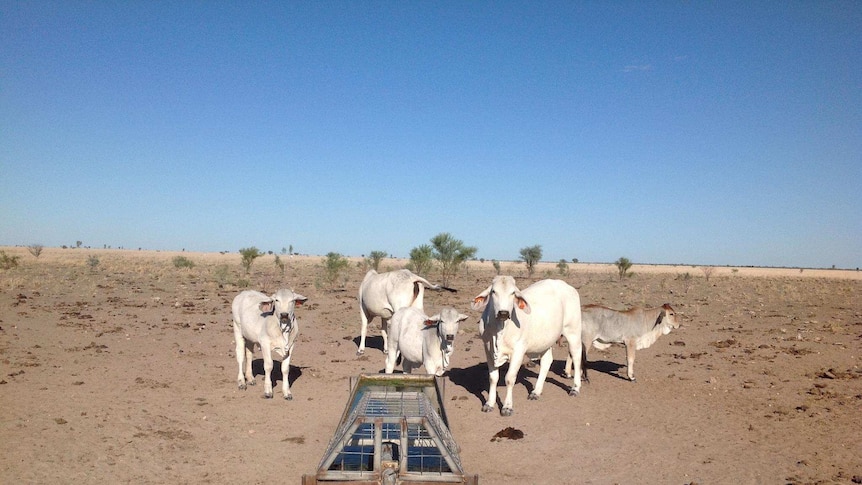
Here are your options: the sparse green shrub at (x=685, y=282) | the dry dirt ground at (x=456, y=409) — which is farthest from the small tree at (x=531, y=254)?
the dry dirt ground at (x=456, y=409)

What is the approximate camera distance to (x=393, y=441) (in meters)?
5.94

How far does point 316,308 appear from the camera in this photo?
23609 millimetres

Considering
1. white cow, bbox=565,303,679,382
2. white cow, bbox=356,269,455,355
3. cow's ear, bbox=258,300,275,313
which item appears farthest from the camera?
white cow, bbox=356,269,455,355

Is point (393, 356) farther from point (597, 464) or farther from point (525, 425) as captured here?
point (597, 464)

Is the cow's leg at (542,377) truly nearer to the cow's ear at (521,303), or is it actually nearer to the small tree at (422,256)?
the cow's ear at (521,303)

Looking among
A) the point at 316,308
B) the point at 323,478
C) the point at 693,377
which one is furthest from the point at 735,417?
the point at 316,308

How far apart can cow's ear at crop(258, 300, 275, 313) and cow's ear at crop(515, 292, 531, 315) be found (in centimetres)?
463

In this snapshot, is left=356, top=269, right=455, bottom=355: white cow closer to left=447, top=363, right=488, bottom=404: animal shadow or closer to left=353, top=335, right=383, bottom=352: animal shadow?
left=353, top=335, right=383, bottom=352: animal shadow

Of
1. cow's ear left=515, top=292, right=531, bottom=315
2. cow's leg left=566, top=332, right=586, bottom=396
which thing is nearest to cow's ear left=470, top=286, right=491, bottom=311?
cow's ear left=515, top=292, right=531, bottom=315

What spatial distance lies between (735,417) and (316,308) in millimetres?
16902

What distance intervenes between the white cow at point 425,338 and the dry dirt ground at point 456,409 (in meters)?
1.13

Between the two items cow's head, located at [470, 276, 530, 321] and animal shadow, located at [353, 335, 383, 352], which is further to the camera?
animal shadow, located at [353, 335, 383, 352]

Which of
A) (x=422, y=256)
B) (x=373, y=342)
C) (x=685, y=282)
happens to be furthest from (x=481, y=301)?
(x=685, y=282)

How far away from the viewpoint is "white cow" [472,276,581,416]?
9.61 meters
